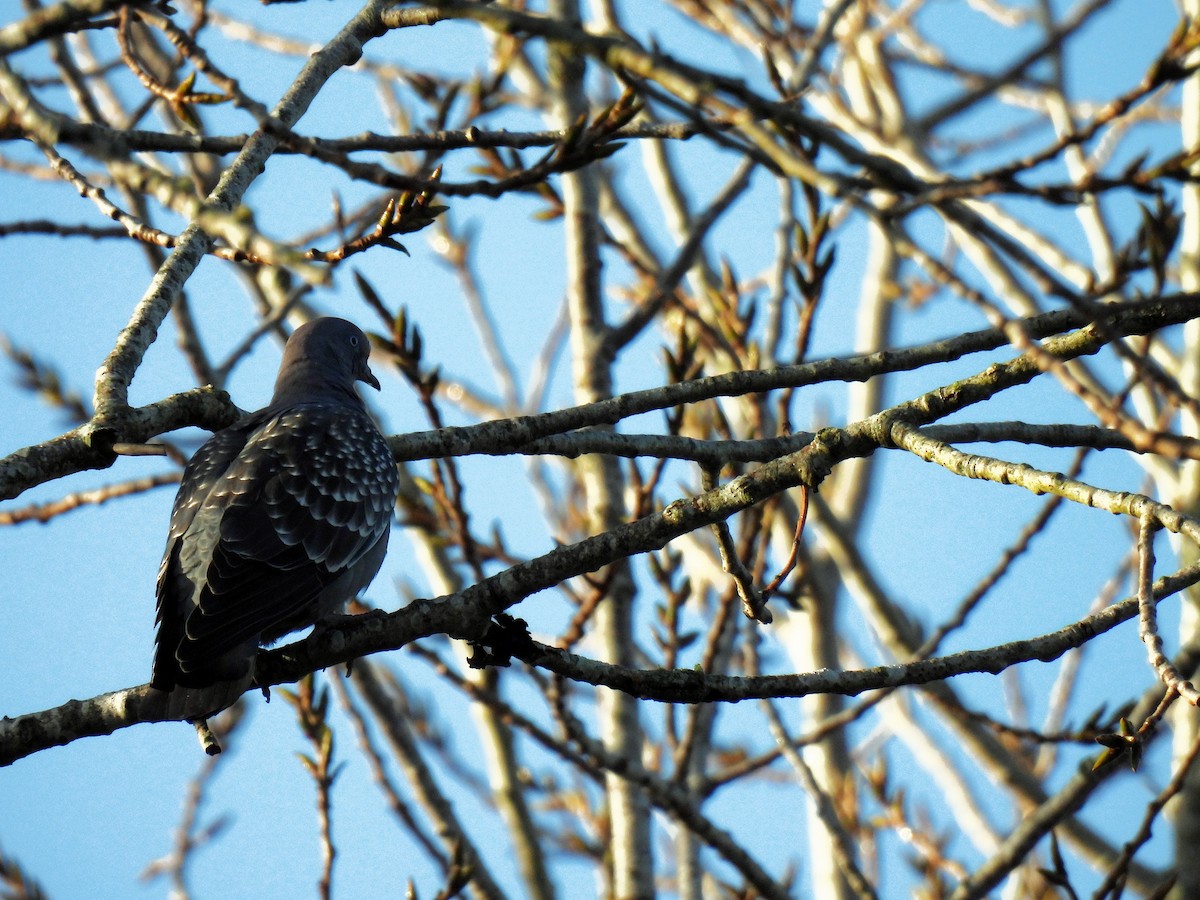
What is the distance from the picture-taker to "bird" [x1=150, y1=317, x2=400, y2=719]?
4.02 m

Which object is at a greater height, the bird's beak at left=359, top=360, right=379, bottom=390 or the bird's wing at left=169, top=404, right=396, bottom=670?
the bird's beak at left=359, top=360, right=379, bottom=390

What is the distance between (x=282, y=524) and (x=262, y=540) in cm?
13

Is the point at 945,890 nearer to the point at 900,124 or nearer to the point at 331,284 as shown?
the point at 900,124

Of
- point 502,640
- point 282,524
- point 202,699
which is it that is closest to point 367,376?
point 282,524

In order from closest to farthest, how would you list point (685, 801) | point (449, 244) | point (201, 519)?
point (201, 519)
point (685, 801)
point (449, 244)

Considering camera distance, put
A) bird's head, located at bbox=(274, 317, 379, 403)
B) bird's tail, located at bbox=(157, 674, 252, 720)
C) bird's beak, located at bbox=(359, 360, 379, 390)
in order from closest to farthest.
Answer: bird's tail, located at bbox=(157, 674, 252, 720)
bird's head, located at bbox=(274, 317, 379, 403)
bird's beak, located at bbox=(359, 360, 379, 390)

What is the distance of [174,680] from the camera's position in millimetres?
3803

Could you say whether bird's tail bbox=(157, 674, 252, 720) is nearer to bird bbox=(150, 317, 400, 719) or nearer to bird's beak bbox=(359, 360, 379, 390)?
bird bbox=(150, 317, 400, 719)

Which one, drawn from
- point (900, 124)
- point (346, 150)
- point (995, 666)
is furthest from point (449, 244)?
point (995, 666)

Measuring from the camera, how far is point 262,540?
15.1 feet

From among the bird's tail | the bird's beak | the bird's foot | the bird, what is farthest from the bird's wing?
the bird's beak

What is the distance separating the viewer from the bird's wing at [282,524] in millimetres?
4230

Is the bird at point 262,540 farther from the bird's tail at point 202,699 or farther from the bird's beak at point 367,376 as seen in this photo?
the bird's beak at point 367,376

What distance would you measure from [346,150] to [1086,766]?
375 centimetres
